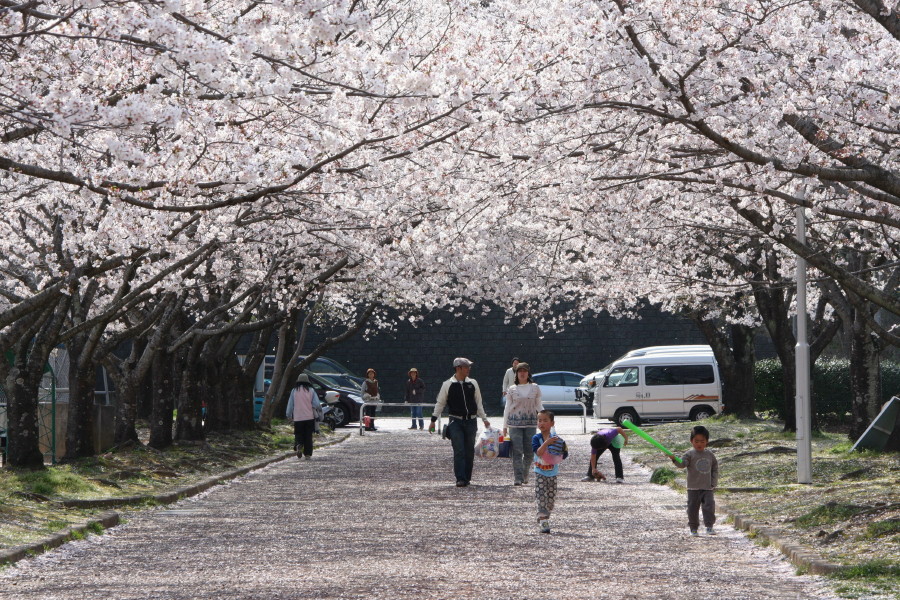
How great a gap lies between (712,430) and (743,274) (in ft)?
14.0

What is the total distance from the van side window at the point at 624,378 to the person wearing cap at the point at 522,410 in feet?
57.6

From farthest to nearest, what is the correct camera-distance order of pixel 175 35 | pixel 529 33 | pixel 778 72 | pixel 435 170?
pixel 435 170, pixel 529 33, pixel 778 72, pixel 175 35

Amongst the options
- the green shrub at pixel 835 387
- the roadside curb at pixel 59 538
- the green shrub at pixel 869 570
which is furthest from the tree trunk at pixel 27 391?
the green shrub at pixel 835 387

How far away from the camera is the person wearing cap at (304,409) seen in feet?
70.1

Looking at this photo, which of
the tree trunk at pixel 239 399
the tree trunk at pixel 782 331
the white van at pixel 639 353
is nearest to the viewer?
the tree trunk at pixel 782 331

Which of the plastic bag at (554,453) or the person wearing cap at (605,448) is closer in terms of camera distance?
the plastic bag at (554,453)

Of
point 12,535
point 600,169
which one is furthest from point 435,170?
point 12,535

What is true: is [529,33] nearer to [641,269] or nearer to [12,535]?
[12,535]

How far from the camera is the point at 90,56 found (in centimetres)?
1049

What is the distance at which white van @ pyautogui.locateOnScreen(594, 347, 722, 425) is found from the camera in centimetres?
3294

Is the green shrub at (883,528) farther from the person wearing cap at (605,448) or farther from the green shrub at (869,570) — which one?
the person wearing cap at (605,448)

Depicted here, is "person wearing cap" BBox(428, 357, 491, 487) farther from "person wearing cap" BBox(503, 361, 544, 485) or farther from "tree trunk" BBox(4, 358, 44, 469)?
"tree trunk" BBox(4, 358, 44, 469)

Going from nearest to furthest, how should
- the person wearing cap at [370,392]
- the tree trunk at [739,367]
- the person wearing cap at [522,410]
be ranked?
1. the person wearing cap at [522,410]
2. the tree trunk at [739,367]
3. the person wearing cap at [370,392]

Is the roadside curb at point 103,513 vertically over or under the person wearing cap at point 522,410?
under
